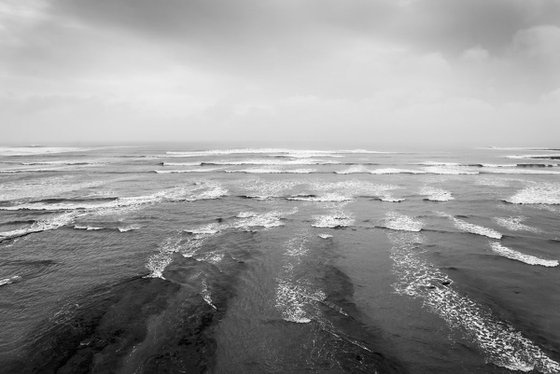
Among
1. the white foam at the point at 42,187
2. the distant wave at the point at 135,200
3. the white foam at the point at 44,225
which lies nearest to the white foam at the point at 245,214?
the distant wave at the point at 135,200

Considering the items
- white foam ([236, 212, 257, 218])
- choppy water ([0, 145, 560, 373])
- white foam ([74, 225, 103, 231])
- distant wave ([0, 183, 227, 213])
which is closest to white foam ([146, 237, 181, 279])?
choppy water ([0, 145, 560, 373])

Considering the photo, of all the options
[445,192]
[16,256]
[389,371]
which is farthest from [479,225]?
[16,256]

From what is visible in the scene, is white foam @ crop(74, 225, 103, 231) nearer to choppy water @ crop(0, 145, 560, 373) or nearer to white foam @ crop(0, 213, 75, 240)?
choppy water @ crop(0, 145, 560, 373)

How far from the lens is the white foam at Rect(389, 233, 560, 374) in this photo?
24.4ft

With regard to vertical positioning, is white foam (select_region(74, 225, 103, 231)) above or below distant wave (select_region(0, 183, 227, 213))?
below

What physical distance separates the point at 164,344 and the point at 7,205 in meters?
24.5

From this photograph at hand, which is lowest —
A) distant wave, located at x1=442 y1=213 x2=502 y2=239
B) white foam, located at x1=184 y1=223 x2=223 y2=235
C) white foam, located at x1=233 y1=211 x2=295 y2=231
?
white foam, located at x1=184 y1=223 x2=223 y2=235

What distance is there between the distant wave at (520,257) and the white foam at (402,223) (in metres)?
3.99

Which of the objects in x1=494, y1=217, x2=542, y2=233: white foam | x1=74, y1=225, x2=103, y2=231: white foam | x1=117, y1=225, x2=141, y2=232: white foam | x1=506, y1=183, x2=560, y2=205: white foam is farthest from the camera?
x1=506, y1=183, x2=560, y2=205: white foam

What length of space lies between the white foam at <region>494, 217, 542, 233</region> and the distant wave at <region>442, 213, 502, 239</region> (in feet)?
4.61

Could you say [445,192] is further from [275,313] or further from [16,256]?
[16,256]

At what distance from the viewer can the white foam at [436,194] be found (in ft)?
88.0

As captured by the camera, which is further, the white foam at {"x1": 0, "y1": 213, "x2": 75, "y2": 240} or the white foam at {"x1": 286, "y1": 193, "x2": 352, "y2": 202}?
the white foam at {"x1": 286, "y1": 193, "x2": 352, "y2": 202}

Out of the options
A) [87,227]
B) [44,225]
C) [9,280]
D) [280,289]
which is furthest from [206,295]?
[44,225]
